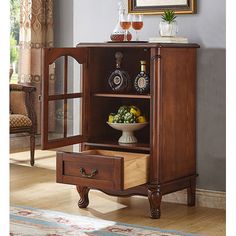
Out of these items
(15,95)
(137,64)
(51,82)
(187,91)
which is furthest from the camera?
(15,95)

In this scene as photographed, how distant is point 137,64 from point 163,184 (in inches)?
33.3

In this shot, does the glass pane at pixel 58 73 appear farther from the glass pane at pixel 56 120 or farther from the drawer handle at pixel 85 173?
the drawer handle at pixel 85 173

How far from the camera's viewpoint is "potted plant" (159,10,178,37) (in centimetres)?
343

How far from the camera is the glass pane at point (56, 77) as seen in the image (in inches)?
123

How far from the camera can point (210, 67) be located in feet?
11.5

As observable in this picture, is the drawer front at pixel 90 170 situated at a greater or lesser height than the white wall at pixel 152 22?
lesser

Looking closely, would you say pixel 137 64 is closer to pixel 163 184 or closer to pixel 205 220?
pixel 163 184

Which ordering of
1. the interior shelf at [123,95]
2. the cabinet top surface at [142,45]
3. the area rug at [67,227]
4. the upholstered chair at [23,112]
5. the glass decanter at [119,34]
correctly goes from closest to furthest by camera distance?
the area rug at [67,227] → the cabinet top surface at [142,45] → the interior shelf at [123,95] → the glass decanter at [119,34] → the upholstered chair at [23,112]

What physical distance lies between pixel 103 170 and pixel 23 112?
2.27 m

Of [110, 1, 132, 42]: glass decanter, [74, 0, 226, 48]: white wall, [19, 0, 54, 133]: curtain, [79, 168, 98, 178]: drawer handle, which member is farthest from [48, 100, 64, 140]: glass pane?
[19, 0, 54, 133]: curtain

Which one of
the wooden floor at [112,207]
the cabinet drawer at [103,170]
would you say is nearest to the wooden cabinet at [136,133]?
the cabinet drawer at [103,170]

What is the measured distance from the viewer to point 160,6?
145 inches
